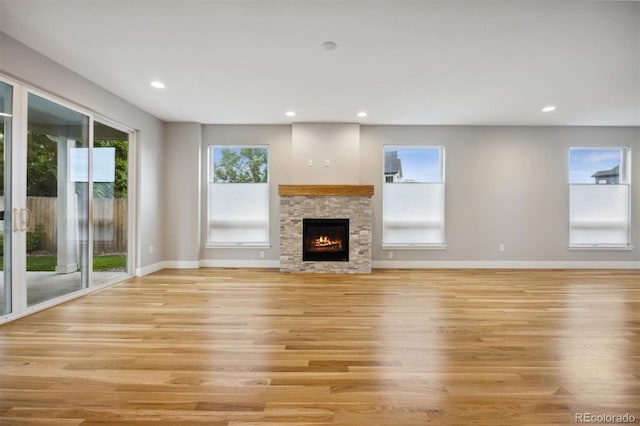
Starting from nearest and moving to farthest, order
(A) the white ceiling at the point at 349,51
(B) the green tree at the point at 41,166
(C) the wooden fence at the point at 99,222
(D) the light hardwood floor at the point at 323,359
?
(D) the light hardwood floor at the point at 323,359
(A) the white ceiling at the point at 349,51
(B) the green tree at the point at 41,166
(C) the wooden fence at the point at 99,222

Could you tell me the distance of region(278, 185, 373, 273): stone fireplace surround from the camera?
5.30 metres

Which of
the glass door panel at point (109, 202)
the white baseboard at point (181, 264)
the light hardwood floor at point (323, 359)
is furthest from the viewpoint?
the white baseboard at point (181, 264)

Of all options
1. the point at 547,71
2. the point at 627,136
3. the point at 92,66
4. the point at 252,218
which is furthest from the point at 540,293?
the point at 92,66

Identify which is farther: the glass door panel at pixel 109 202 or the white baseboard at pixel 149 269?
the white baseboard at pixel 149 269

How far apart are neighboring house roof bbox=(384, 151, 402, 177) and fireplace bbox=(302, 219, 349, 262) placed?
1344 mm

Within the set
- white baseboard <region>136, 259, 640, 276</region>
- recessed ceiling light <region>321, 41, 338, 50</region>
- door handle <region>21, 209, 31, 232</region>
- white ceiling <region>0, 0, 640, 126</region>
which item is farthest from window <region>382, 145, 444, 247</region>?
door handle <region>21, 209, 31, 232</region>

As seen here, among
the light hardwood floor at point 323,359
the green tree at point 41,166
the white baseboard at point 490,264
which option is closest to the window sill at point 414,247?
the white baseboard at point 490,264

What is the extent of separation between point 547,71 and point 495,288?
2734 mm

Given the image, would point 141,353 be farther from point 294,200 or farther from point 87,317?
point 294,200

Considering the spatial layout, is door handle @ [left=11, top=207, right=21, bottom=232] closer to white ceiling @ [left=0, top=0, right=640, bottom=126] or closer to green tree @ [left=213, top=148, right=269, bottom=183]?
white ceiling @ [left=0, top=0, right=640, bottom=126]

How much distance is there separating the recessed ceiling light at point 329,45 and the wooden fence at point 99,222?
10.7ft

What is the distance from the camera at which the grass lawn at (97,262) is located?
3121mm

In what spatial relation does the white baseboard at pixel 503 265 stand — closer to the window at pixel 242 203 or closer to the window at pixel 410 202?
A: the window at pixel 410 202

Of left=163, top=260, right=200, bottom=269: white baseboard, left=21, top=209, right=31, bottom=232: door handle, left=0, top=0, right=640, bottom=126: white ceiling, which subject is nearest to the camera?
left=0, top=0, right=640, bottom=126: white ceiling
